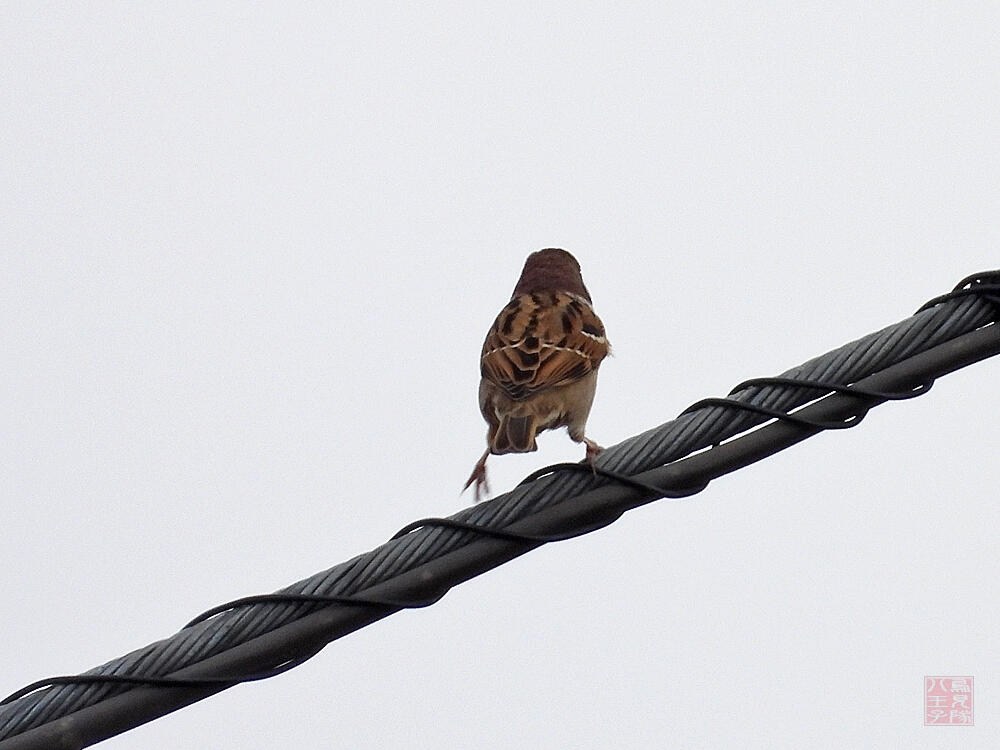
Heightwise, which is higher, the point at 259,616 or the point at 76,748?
the point at 259,616

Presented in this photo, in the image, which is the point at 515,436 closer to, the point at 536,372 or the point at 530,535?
the point at 536,372

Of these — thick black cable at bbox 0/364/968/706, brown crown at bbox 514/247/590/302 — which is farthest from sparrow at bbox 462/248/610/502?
thick black cable at bbox 0/364/968/706

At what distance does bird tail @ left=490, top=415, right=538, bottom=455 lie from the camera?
859cm

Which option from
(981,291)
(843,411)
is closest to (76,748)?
(843,411)

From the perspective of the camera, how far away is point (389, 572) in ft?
17.1

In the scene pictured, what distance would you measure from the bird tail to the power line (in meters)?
2.89

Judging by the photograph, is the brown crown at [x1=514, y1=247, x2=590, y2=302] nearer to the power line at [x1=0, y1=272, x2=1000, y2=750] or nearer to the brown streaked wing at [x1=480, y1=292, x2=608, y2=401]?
the brown streaked wing at [x1=480, y1=292, x2=608, y2=401]

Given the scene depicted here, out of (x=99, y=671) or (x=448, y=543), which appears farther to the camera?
(x=448, y=543)

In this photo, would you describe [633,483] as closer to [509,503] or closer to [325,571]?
[509,503]

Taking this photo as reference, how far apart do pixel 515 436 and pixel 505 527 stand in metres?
3.29

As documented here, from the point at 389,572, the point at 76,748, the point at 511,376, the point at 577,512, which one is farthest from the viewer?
the point at 511,376

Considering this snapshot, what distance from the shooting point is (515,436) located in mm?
8672

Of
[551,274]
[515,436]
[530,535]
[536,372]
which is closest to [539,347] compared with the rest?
[536,372]

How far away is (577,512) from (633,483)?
0.21 meters
